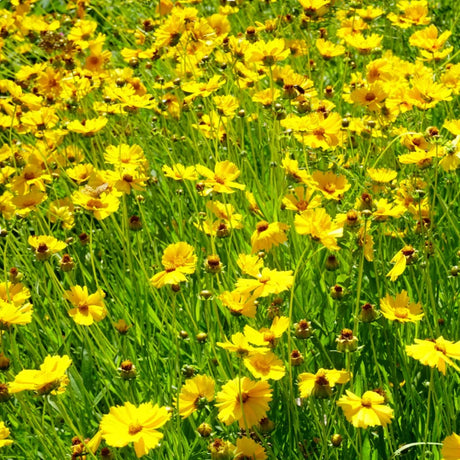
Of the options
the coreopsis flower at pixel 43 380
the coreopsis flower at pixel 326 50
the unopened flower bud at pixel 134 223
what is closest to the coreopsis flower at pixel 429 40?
the coreopsis flower at pixel 326 50

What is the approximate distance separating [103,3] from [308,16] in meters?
1.74

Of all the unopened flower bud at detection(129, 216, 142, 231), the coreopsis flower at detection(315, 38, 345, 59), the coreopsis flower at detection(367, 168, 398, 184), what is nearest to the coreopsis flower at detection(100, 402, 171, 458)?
the unopened flower bud at detection(129, 216, 142, 231)

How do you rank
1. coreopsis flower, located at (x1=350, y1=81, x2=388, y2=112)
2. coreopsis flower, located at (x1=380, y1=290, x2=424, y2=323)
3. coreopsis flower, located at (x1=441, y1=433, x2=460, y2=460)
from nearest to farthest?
coreopsis flower, located at (x1=441, y1=433, x2=460, y2=460) < coreopsis flower, located at (x1=380, y1=290, x2=424, y2=323) < coreopsis flower, located at (x1=350, y1=81, x2=388, y2=112)

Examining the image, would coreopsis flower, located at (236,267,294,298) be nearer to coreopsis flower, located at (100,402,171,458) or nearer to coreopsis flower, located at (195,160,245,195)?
coreopsis flower, located at (100,402,171,458)

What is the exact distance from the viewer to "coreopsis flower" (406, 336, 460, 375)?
1.18m

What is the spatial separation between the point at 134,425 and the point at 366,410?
0.33 metres

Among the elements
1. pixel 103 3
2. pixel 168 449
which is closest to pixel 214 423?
pixel 168 449

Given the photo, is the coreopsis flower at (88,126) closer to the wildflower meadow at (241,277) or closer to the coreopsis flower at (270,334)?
the wildflower meadow at (241,277)

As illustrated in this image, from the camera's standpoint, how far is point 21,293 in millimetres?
1598

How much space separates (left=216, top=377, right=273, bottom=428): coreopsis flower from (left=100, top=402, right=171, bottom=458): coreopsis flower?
0.31 feet

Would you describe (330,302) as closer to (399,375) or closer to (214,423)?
(399,375)

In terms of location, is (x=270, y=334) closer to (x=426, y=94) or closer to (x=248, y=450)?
(x=248, y=450)

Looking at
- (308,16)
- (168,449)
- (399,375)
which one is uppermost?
(308,16)

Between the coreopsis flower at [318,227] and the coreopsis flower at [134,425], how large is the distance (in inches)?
18.9
